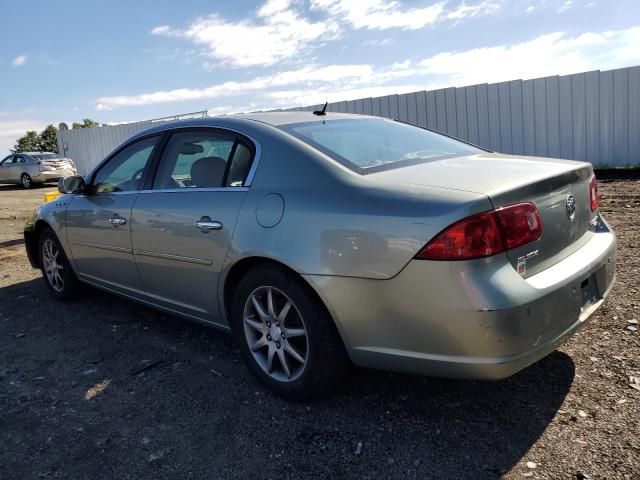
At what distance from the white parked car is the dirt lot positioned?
738 inches

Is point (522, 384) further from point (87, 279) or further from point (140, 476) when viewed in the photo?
point (87, 279)

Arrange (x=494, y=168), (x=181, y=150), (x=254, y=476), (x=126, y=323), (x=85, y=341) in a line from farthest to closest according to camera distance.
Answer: (x=126, y=323)
(x=85, y=341)
(x=181, y=150)
(x=494, y=168)
(x=254, y=476)

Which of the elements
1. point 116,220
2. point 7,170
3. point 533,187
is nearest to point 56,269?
point 116,220

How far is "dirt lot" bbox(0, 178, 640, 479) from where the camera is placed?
245 centimetres

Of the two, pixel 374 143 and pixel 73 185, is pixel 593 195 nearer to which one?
pixel 374 143

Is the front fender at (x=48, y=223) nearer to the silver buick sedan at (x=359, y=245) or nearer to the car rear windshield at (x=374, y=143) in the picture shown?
the silver buick sedan at (x=359, y=245)

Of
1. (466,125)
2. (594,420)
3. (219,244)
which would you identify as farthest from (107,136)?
(594,420)

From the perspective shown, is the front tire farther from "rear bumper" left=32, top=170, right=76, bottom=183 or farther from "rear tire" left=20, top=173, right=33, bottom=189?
"rear tire" left=20, top=173, right=33, bottom=189

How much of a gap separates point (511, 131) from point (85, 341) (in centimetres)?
1066

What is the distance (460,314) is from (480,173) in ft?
2.57

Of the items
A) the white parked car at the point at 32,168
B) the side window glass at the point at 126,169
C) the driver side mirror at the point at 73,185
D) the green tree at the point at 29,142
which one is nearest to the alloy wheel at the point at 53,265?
the driver side mirror at the point at 73,185

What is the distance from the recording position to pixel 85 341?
4.16 metres

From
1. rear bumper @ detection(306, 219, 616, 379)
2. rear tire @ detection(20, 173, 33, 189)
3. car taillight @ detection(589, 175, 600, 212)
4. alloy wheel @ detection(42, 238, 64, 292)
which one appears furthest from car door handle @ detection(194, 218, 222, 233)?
rear tire @ detection(20, 173, 33, 189)

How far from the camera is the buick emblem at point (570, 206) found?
277 centimetres
